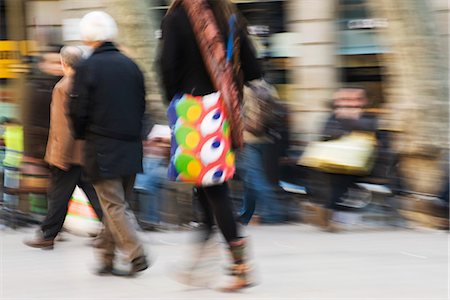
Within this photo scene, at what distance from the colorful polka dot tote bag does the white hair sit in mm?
875

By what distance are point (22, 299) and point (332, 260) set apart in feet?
7.91

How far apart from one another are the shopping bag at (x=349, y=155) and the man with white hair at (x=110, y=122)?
298 centimetres

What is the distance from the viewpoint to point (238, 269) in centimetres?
579

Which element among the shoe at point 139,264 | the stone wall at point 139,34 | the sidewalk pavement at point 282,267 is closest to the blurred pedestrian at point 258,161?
the sidewalk pavement at point 282,267

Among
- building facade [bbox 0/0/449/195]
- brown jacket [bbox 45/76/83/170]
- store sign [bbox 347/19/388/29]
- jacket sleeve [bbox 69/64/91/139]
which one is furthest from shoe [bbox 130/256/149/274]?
store sign [bbox 347/19/388/29]

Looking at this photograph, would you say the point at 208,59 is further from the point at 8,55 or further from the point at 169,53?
the point at 8,55

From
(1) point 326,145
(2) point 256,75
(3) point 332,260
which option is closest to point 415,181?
(1) point 326,145

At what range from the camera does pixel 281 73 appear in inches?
498

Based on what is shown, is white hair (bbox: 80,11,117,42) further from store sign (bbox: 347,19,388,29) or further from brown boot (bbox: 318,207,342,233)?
store sign (bbox: 347,19,388,29)

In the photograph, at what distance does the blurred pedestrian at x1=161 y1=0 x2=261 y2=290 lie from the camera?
18.5 feet

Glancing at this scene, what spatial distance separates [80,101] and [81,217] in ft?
8.73

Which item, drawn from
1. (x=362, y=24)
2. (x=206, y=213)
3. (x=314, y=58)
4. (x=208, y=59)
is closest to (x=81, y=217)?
(x=206, y=213)

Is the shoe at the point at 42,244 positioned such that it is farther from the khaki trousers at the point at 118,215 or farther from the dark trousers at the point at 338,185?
the dark trousers at the point at 338,185

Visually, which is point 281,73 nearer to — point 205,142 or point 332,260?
point 332,260
